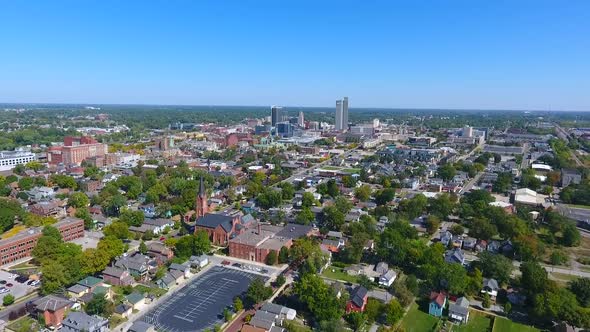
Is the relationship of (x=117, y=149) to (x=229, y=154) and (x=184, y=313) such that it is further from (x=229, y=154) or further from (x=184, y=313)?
(x=184, y=313)

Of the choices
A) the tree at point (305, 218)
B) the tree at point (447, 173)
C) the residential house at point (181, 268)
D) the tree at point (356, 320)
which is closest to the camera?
the tree at point (356, 320)

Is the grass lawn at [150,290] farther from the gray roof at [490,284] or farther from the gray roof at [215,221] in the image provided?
the gray roof at [490,284]

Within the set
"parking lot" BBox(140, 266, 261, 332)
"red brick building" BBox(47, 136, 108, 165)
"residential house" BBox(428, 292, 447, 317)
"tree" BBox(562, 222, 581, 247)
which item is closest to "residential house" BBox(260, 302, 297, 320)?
"parking lot" BBox(140, 266, 261, 332)

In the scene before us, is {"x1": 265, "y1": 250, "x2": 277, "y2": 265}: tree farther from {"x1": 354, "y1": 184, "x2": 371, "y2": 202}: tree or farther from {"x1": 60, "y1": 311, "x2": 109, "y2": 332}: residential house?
{"x1": 354, "y1": 184, "x2": 371, "y2": 202}: tree

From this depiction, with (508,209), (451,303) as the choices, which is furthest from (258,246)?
(508,209)

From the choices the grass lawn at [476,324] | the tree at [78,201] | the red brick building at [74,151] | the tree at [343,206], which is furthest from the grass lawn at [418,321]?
the red brick building at [74,151]

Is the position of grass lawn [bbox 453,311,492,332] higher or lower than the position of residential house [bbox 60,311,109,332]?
lower
